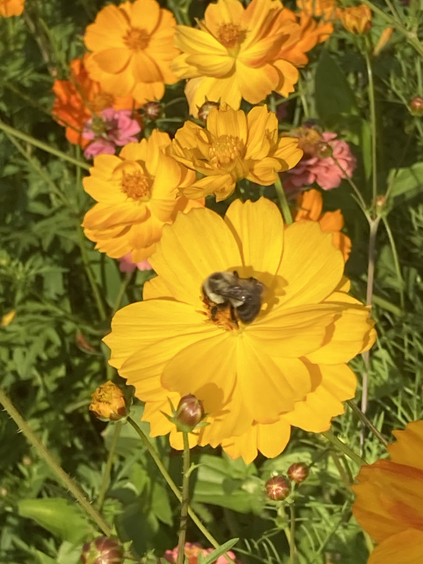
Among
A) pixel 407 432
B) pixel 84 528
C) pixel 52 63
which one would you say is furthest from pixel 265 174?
pixel 52 63

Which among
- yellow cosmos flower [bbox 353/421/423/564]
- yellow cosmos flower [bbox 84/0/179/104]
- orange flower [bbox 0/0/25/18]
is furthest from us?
yellow cosmos flower [bbox 84/0/179/104]

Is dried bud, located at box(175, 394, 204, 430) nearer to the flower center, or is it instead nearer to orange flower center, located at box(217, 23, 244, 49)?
the flower center

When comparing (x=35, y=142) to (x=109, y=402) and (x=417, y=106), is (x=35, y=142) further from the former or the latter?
(x=417, y=106)

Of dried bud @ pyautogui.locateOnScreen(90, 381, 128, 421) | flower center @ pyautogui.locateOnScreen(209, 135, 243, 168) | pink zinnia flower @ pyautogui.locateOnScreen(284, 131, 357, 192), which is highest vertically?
flower center @ pyautogui.locateOnScreen(209, 135, 243, 168)

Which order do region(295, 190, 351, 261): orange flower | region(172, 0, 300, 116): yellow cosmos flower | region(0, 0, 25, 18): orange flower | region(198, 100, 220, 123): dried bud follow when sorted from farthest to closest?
region(0, 0, 25, 18): orange flower
region(295, 190, 351, 261): orange flower
region(172, 0, 300, 116): yellow cosmos flower
region(198, 100, 220, 123): dried bud

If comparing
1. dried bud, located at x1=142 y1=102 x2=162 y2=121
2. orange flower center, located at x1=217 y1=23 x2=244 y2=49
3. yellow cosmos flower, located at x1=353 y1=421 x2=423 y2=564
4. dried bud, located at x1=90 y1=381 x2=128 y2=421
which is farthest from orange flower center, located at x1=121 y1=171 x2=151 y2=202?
yellow cosmos flower, located at x1=353 y1=421 x2=423 y2=564

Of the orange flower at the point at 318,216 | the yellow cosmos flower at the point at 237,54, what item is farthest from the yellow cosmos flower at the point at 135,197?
the orange flower at the point at 318,216

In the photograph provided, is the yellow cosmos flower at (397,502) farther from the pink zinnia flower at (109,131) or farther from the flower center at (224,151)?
the pink zinnia flower at (109,131)
